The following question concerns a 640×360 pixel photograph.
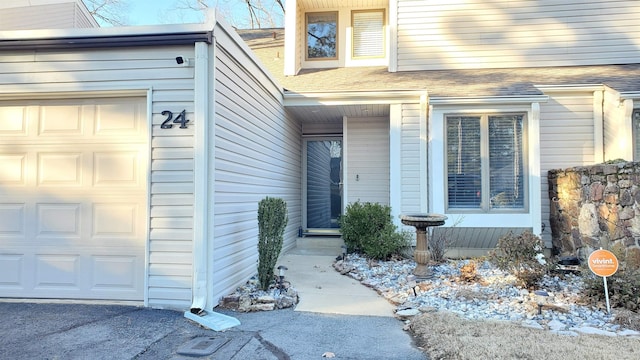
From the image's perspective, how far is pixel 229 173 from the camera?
448 cm

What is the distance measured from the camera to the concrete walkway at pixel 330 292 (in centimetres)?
414

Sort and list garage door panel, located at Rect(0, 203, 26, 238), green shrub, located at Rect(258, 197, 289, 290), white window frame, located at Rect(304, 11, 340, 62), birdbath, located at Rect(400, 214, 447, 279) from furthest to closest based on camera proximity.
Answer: white window frame, located at Rect(304, 11, 340, 62)
birdbath, located at Rect(400, 214, 447, 279)
green shrub, located at Rect(258, 197, 289, 290)
garage door panel, located at Rect(0, 203, 26, 238)

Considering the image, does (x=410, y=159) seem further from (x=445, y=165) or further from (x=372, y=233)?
(x=372, y=233)

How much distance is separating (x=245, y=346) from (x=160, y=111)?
2.55m

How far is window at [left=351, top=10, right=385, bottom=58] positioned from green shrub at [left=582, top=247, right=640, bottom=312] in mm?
6183

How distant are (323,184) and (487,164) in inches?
146

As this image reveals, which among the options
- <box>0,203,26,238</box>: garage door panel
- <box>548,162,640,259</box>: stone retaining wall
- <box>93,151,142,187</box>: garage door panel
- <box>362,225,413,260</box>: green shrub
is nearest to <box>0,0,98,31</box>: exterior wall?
<box>0,203,26,238</box>: garage door panel

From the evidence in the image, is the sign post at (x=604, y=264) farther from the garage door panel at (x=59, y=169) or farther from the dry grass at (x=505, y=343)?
the garage door panel at (x=59, y=169)

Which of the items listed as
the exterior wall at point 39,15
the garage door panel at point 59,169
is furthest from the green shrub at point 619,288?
the exterior wall at point 39,15

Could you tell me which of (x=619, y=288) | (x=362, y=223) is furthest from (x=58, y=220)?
(x=619, y=288)

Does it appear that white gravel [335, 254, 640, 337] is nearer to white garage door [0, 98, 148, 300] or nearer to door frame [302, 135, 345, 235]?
door frame [302, 135, 345, 235]

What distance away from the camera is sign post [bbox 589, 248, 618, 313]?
3701 millimetres

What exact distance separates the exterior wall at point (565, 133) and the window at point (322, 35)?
4.60m

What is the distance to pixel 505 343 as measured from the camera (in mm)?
3012
